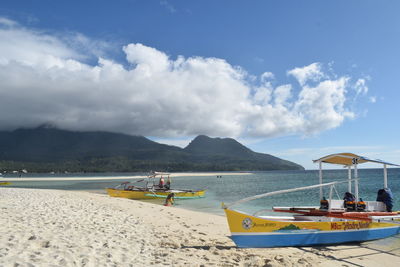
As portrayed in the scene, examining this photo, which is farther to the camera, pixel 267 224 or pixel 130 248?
pixel 267 224

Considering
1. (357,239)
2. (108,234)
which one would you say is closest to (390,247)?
(357,239)

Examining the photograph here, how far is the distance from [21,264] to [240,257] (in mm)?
4957

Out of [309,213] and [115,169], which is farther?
[115,169]

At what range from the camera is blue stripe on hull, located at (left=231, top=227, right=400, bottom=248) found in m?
8.36

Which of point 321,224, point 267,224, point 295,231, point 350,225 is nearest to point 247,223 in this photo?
point 267,224

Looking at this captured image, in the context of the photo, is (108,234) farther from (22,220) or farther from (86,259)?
(22,220)

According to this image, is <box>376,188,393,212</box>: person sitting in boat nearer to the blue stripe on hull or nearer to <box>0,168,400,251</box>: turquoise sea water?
<box>0,168,400,251</box>: turquoise sea water

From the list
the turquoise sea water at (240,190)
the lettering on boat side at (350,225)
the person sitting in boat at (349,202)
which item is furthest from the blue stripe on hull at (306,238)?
the turquoise sea water at (240,190)

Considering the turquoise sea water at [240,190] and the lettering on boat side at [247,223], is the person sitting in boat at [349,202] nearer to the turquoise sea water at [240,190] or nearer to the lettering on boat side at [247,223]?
the lettering on boat side at [247,223]

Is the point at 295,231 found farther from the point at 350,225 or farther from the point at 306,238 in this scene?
the point at 350,225

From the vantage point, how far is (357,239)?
10359 mm

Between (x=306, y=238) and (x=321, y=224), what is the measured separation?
840 millimetres

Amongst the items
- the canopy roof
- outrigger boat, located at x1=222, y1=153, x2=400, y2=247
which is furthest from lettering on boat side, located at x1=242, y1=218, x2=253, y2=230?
the canopy roof

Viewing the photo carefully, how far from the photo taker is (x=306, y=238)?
9.21m
